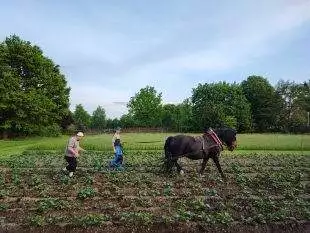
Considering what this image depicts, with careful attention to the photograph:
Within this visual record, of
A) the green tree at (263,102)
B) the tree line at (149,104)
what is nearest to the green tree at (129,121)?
the tree line at (149,104)

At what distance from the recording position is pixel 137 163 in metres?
25.2

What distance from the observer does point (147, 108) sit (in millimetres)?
107500

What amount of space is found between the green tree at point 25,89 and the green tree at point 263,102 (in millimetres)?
42594

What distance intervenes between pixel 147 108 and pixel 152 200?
305 feet

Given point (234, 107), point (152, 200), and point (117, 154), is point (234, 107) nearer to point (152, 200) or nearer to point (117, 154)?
point (117, 154)

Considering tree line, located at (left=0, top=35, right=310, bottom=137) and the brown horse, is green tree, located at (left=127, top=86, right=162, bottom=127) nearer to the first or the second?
tree line, located at (left=0, top=35, right=310, bottom=137)

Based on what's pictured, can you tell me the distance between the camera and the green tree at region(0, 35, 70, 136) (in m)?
56.0

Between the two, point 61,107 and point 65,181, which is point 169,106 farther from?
point 65,181

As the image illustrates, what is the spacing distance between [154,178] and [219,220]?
7461 millimetres

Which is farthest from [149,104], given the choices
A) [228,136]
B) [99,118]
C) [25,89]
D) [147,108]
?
[228,136]

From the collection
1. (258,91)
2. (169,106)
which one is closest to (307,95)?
(258,91)

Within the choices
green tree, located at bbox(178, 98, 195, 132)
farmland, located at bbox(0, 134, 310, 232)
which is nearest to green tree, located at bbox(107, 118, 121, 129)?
green tree, located at bbox(178, 98, 195, 132)

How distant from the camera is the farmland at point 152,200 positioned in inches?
469

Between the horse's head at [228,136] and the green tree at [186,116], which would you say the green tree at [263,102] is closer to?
the green tree at [186,116]
